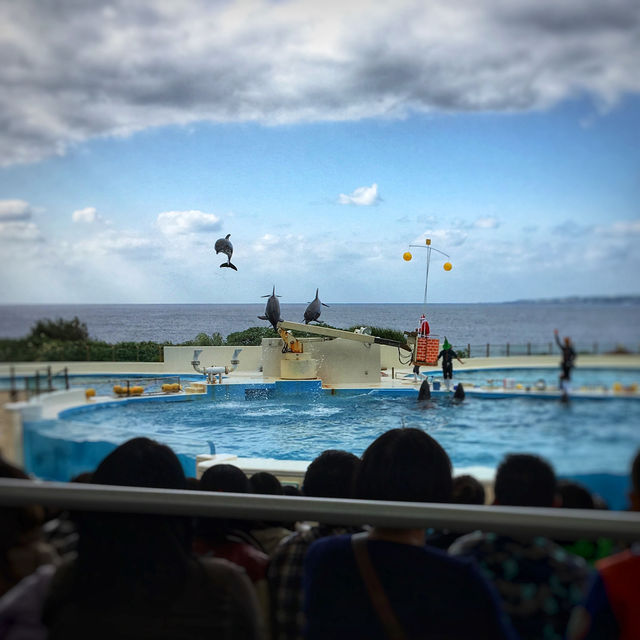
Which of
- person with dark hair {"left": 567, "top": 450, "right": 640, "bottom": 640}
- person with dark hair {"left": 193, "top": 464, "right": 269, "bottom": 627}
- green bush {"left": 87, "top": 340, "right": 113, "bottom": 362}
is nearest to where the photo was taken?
person with dark hair {"left": 567, "top": 450, "right": 640, "bottom": 640}

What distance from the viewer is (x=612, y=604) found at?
1503 mm

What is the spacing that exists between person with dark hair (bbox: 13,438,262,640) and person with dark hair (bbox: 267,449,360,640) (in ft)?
0.24

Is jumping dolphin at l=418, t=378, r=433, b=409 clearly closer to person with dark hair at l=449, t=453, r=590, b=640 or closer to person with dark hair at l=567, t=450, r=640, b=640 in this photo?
person with dark hair at l=449, t=453, r=590, b=640

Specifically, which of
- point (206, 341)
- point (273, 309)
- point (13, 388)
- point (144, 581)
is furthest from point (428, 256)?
point (13, 388)

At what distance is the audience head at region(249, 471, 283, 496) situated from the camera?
183 cm

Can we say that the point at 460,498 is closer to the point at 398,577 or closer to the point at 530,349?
the point at 398,577

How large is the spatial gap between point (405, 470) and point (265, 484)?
37 centimetres

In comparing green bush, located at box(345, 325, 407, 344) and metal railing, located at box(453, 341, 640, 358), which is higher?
green bush, located at box(345, 325, 407, 344)

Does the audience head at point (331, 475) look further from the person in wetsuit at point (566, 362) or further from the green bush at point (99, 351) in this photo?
the green bush at point (99, 351)

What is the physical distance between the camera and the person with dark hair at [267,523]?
181cm

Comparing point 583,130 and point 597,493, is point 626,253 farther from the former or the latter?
point 597,493

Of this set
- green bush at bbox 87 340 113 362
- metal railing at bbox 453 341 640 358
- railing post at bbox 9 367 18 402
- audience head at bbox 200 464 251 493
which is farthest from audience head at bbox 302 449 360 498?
railing post at bbox 9 367 18 402

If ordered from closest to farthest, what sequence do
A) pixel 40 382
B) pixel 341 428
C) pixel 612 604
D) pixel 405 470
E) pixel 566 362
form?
1. pixel 612 604
2. pixel 566 362
3. pixel 405 470
4. pixel 341 428
5. pixel 40 382

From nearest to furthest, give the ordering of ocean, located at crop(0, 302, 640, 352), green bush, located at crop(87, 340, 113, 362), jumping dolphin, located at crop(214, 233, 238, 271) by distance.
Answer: ocean, located at crop(0, 302, 640, 352)
jumping dolphin, located at crop(214, 233, 238, 271)
green bush, located at crop(87, 340, 113, 362)
